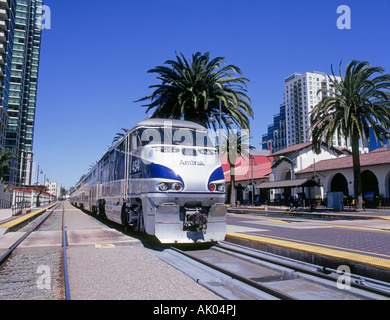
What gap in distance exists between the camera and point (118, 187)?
11.6 meters

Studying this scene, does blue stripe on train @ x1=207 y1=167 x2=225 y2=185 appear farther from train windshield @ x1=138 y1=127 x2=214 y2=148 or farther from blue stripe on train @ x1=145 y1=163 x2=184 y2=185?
train windshield @ x1=138 y1=127 x2=214 y2=148

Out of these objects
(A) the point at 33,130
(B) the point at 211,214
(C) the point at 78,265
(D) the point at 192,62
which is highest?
(A) the point at 33,130

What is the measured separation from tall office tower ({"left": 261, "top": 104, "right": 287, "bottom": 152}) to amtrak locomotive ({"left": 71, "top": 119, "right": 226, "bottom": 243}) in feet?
562

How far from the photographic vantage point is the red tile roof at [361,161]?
33197 millimetres

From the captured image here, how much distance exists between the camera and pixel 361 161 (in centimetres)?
3572

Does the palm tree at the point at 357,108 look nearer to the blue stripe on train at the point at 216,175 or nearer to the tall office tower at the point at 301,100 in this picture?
the blue stripe on train at the point at 216,175

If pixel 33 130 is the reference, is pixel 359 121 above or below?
below

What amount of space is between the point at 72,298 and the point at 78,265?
2241mm

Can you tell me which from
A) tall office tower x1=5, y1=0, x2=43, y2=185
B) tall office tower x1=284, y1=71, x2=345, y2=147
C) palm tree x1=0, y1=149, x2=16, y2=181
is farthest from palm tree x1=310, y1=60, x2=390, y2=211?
tall office tower x1=284, y1=71, x2=345, y2=147

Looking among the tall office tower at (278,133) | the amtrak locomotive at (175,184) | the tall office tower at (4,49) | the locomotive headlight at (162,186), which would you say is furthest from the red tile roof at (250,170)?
the tall office tower at (278,133)

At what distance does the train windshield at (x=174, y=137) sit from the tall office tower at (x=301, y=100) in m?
151
